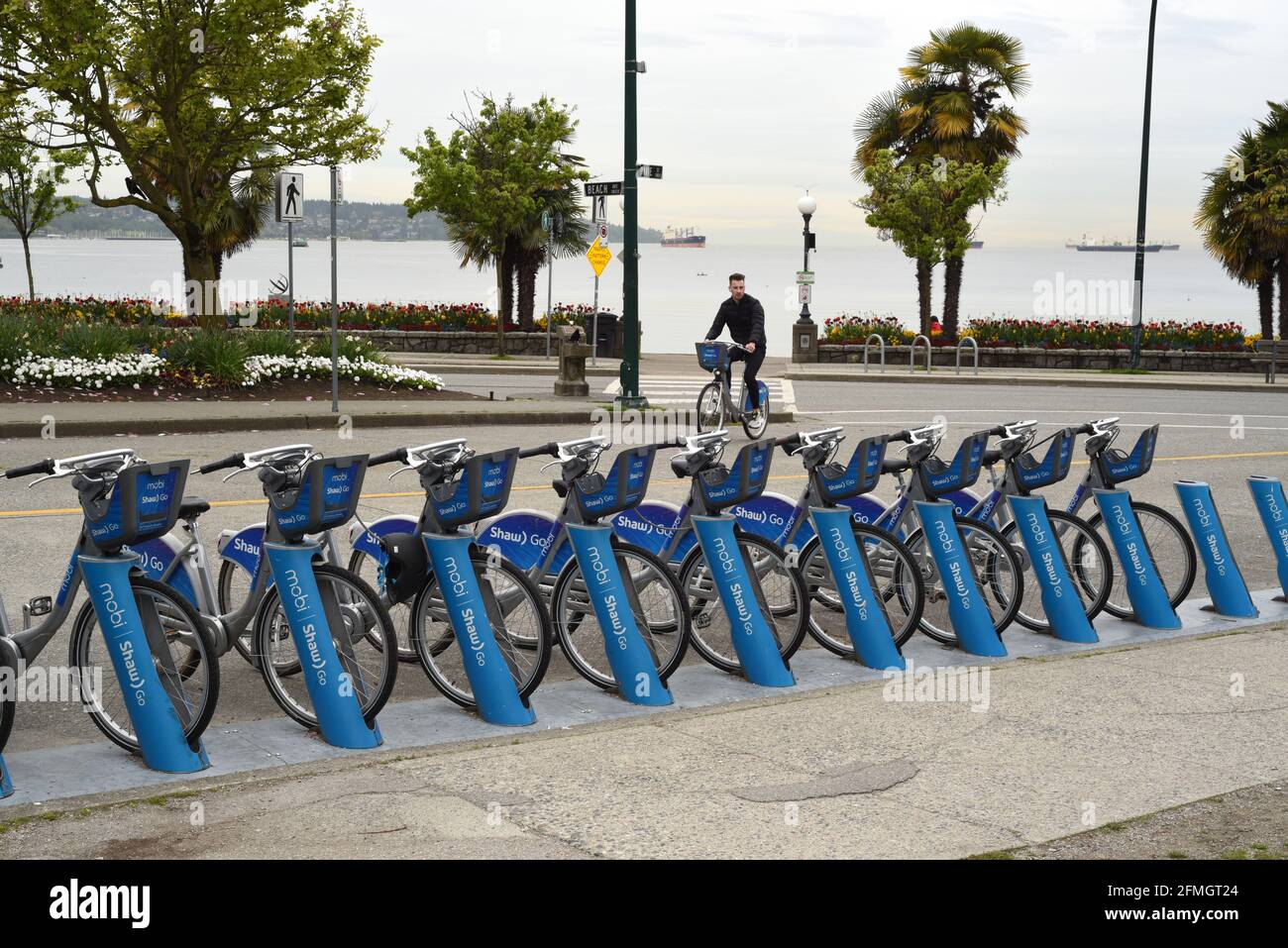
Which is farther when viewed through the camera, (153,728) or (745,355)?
(745,355)

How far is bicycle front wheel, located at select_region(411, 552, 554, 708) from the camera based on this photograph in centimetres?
649

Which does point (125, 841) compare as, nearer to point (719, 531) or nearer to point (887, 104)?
point (719, 531)

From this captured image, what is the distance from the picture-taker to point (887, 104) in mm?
43812

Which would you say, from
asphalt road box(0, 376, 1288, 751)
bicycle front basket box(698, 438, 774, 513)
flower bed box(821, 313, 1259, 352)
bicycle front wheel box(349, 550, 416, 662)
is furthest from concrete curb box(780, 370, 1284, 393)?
bicycle front wheel box(349, 550, 416, 662)

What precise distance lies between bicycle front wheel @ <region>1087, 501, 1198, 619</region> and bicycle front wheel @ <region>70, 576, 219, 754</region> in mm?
5281

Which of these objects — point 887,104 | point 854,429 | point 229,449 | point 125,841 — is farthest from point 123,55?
point 887,104

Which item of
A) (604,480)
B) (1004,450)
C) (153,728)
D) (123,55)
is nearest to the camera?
(153,728)

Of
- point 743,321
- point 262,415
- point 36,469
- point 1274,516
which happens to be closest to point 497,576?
point 36,469

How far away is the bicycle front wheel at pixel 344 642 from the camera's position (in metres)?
6.01

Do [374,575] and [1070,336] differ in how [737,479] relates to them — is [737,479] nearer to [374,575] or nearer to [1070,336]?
[374,575]

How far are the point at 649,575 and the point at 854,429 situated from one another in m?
12.6

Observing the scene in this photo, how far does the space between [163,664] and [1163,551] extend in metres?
5.85

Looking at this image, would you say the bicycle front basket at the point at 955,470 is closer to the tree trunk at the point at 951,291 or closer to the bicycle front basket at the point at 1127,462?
the bicycle front basket at the point at 1127,462

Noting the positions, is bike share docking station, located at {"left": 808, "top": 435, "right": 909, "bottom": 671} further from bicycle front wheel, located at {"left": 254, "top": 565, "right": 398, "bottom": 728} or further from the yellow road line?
the yellow road line
